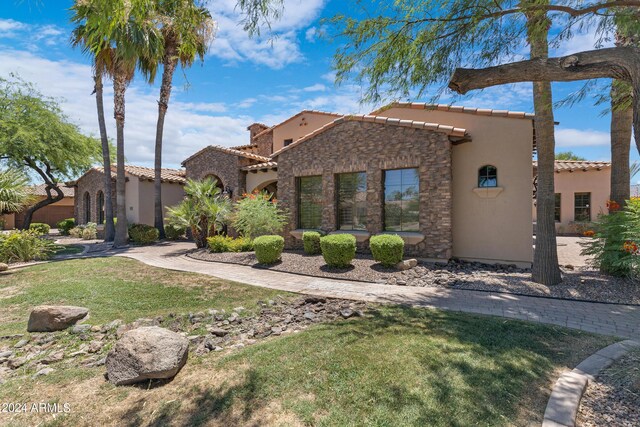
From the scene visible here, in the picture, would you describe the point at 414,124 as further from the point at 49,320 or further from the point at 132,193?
the point at 132,193

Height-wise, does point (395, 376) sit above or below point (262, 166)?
below

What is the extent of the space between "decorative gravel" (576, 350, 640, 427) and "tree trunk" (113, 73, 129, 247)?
20.4 metres

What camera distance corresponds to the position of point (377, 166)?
40.1 ft

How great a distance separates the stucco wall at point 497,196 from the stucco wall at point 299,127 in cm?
957

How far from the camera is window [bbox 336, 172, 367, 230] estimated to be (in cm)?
1283

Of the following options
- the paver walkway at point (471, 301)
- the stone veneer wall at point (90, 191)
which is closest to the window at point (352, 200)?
the paver walkway at point (471, 301)

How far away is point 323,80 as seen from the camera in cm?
798

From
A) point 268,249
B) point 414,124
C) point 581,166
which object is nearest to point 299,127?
point 414,124

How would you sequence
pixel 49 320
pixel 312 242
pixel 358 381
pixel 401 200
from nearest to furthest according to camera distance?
1. pixel 358 381
2. pixel 49 320
3. pixel 401 200
4. pixel 312 242

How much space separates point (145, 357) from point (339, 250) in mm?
6809

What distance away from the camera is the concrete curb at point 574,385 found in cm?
304

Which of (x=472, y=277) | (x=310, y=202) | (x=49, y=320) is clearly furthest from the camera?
(x=310, y=202)

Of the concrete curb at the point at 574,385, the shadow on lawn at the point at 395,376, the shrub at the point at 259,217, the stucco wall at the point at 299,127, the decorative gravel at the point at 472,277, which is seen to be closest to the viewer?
the concrete curb at the point at 574,385

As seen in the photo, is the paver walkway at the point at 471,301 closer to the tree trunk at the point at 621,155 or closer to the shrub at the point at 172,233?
the tree trunk at the point at 621,155
